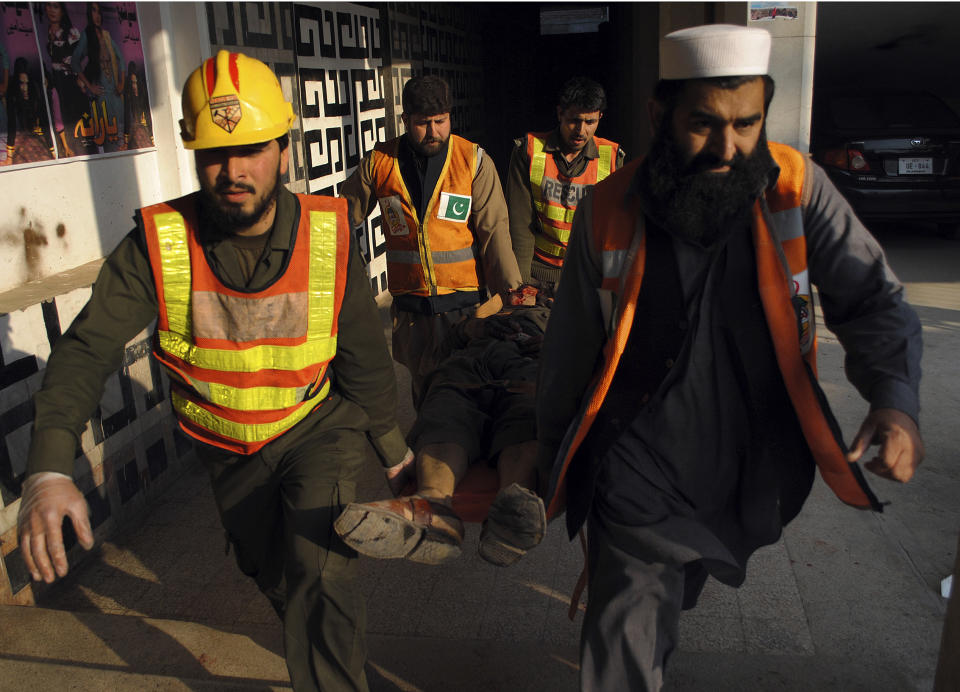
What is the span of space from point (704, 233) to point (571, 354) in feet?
1.59

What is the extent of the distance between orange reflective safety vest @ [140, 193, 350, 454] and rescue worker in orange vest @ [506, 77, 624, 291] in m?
2.71

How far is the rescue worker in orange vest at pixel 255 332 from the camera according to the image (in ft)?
7.82

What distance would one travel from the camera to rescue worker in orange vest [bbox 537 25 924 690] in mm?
2072

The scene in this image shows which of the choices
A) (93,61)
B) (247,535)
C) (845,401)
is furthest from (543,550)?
(93,61)

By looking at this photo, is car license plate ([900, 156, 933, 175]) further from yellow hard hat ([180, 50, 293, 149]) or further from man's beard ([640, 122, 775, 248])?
yellow hard hat ([180, 50, 293, 149])

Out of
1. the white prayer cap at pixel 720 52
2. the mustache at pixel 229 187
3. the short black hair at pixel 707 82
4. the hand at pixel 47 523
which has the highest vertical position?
the white prayer cap at pixel 720 52

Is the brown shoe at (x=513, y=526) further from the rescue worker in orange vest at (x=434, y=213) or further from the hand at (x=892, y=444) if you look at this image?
the rescue worker in orange vest at (x=434, y=213)

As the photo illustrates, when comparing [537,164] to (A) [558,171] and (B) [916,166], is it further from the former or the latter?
(B) [916,166]

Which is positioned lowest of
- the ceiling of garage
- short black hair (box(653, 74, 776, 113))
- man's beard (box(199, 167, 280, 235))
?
man's beard (box(199, 167, 280, 235))

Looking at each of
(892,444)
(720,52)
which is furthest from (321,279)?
(892,444)

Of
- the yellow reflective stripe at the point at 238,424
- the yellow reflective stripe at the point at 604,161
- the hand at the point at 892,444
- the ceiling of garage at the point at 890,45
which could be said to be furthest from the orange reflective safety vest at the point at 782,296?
the ceiling of garage at the point at 890,45

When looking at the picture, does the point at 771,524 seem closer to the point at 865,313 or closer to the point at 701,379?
the point at 701,379

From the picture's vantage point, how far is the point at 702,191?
212cm

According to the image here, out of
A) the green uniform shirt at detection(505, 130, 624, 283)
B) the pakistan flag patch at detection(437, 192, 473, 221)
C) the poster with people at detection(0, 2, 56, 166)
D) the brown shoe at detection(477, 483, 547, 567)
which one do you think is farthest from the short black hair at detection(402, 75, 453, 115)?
the brown shoe at detection(477, 483, 547, 567)
